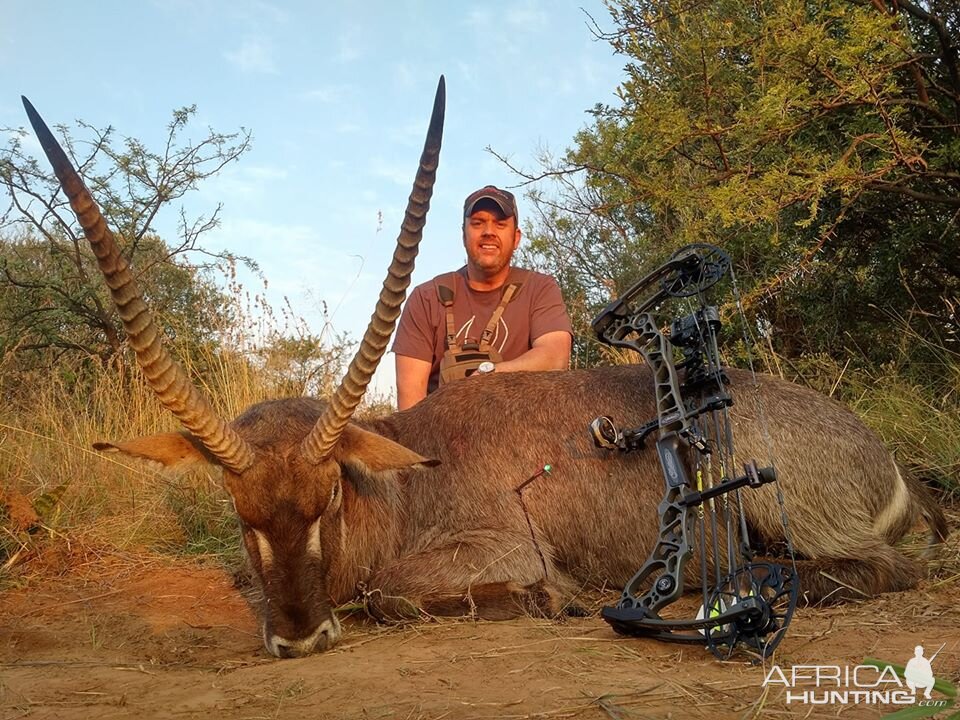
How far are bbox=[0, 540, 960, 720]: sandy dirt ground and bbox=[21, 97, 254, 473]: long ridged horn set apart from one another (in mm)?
895

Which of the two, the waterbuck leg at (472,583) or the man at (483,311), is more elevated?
the man at (483,311)

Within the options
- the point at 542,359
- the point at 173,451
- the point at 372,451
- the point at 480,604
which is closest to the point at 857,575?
the point at 480,604

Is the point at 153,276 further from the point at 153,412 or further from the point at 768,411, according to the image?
the point at 768,411

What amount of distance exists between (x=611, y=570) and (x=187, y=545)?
313cm

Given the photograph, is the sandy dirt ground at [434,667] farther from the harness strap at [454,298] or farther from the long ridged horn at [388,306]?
the harness strap at [454,298]

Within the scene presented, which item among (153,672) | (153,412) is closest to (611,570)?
(153,672)

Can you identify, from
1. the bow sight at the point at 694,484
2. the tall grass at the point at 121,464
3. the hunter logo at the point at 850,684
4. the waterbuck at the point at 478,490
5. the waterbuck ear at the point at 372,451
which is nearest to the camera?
the hunter logo at the point at 850,684

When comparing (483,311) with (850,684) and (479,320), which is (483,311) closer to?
(479,320)

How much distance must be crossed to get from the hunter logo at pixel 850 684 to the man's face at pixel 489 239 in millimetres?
4047

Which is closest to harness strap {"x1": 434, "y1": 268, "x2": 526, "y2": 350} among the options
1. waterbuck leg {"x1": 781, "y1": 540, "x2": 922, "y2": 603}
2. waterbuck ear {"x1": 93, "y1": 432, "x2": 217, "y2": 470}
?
waterbuck ear {"x1": 93, "y1": 432, "x2": 217, "y2": 470}

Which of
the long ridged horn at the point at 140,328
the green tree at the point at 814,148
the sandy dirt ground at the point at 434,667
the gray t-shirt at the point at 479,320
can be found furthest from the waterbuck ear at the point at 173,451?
Result: the green tree at the point at 814,148

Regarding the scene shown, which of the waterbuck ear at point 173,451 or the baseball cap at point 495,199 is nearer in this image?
the waterbuck ear at point 173,451

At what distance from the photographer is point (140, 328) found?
3385mm

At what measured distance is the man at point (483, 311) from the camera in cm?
626
